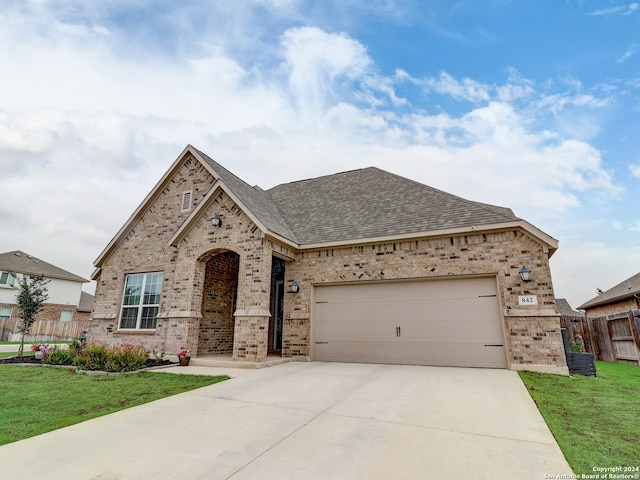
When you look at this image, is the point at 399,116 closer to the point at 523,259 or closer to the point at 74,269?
the point at 523,259

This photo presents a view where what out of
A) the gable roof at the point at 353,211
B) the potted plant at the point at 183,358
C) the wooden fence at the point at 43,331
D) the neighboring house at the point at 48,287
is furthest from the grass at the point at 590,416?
the neighboring house at the point at 48,287

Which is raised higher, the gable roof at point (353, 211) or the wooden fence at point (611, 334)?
the gable roof at point (353, 211)

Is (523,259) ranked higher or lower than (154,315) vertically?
higher

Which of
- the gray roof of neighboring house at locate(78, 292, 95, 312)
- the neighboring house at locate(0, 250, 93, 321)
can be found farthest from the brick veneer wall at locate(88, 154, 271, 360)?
the gray roof of neighboring house at locate(78, 292, 95, 312)

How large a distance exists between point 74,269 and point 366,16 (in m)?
38.9

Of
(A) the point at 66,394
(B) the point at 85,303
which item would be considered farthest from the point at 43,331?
(A) the point at 66,394

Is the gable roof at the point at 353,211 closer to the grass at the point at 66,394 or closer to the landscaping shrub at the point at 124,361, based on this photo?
the landscaping shrub at the point at 124,361

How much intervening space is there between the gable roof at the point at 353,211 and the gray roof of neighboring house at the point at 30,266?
2401cm

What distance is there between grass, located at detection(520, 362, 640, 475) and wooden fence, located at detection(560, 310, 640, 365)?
4.41m

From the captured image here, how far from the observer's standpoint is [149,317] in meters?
11.2

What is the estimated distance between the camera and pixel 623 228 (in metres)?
15.2

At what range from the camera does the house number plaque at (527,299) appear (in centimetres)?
796

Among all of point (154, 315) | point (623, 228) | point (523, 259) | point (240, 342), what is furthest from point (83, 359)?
point (623, 228)

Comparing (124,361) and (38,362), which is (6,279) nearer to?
(38,362)
